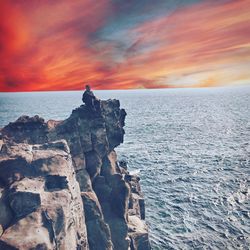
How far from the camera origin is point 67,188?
3212 centimetres

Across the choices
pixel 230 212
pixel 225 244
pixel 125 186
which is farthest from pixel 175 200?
pixel 125 186

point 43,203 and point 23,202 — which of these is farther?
point 43,203

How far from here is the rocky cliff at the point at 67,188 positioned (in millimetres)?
26953

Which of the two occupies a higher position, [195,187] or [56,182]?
[56,182]

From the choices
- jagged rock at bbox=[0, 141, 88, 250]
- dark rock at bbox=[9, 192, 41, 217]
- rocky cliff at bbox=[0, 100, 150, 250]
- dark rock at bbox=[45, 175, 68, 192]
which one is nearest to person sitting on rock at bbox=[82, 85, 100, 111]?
rocky cliff at bbox=[0, 100, 150, 250]

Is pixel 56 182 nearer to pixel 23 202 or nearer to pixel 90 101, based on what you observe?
pixel 23 202

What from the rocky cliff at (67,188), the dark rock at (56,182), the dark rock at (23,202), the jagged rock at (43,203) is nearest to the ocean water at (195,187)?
the rocky cliff at (67,188)

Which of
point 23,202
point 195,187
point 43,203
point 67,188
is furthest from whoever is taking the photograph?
point 195,187

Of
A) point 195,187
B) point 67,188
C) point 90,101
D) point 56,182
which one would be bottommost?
point 195,187

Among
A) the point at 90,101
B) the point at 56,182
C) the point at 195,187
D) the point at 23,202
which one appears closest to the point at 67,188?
the point at 56,182

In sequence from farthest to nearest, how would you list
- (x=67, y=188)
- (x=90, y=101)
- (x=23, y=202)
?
(x=90, y=101), (x=67, y=188), (x=23, y=202)

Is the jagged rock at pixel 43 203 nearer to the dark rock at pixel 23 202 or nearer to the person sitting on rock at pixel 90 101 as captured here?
the dark rock at pixel 23 202

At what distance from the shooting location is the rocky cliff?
1061 inches

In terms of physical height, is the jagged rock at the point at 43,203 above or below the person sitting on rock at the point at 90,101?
below
